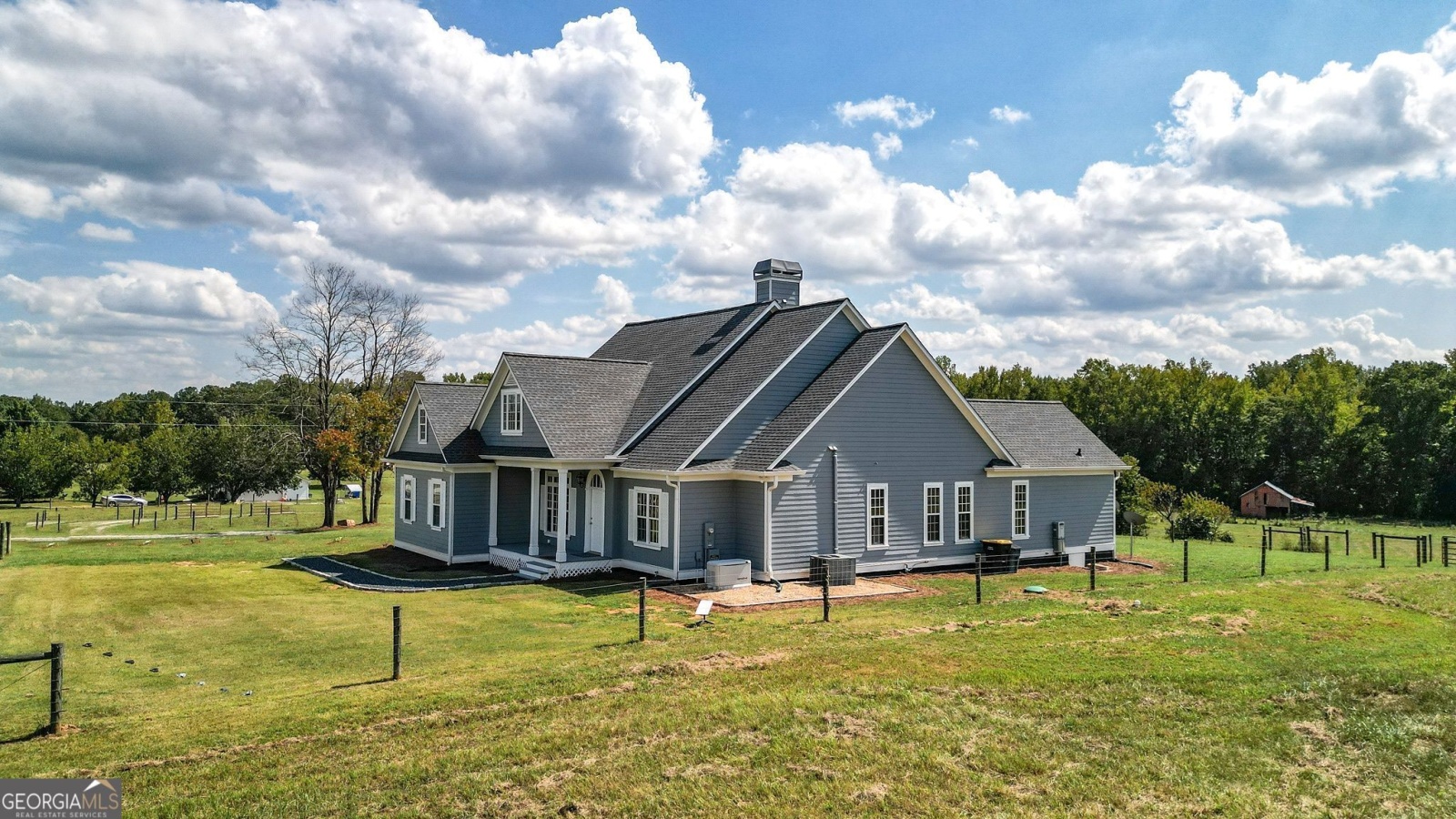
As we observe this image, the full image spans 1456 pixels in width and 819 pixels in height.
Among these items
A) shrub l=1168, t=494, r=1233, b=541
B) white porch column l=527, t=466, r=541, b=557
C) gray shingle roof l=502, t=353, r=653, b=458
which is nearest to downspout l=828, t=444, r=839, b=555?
gray shingle roof l=502, t=353, r=653, b=458

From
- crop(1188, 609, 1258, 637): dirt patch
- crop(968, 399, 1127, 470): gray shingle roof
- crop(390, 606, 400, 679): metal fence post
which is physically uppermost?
crop(968, 399, 1127, 470): gray shingle roof

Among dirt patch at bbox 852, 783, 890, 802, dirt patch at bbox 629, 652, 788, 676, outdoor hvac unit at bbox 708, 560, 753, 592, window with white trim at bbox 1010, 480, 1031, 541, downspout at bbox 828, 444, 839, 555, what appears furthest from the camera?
window with white trim at bbox 1010, 480, 1031, 541

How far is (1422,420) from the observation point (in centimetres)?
5844

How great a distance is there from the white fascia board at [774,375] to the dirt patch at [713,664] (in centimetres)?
877

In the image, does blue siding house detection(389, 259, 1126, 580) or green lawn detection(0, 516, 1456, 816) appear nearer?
green lawn detection(0, 516, 1456, 816)

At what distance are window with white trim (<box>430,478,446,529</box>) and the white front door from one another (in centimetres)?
530

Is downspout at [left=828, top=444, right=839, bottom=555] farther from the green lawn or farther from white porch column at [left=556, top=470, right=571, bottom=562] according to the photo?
white porch column at [left=556, top=470, right=571, bottom=562]

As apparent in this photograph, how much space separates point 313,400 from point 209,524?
7489 mm

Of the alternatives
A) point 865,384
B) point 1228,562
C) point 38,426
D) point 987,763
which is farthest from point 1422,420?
point 38,426

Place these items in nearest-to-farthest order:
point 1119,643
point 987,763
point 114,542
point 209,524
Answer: point 987,763, point 1119,643, point 114,542, point 209,524

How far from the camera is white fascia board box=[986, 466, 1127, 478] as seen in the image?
24.8m

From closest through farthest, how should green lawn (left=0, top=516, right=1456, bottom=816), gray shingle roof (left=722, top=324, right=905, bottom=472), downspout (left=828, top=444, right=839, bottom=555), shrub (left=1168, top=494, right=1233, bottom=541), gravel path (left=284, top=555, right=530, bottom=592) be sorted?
green lawn (left=0, top=516, right=1456, bottom=816), gray shingle roof (left=722, top=324, right=905, bottom=472), gravel path (left=284, top=555, right=530, bottom=592), downspout (left=828, top=444, right=839, bottom=555), shrub (left=1168, top=494, right=1233, bottom=541)

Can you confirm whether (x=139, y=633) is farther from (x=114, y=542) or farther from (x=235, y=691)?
(x=114, y=542)

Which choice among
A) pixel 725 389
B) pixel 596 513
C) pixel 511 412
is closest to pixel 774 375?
pixel 725 389
